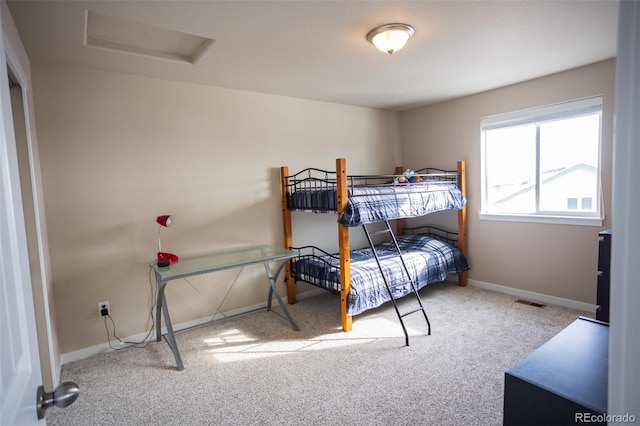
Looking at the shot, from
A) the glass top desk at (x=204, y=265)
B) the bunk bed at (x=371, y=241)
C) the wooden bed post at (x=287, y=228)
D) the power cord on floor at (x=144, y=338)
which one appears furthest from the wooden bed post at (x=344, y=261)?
the power cord on floor at (x=144, y=338)

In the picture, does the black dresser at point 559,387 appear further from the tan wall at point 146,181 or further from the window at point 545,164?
the tan wall at point 146,181

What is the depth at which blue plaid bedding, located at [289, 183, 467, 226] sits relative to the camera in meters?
3.02

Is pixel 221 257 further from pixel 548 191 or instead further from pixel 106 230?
pixel 548 191

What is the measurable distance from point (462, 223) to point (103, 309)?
3980mm

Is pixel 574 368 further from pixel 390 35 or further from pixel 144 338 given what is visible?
pixel 144 338

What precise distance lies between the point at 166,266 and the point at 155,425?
47.5 inches

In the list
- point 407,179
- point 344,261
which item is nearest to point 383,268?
point 344,261

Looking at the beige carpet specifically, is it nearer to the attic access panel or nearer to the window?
the window

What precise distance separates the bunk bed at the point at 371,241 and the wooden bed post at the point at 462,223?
1cm

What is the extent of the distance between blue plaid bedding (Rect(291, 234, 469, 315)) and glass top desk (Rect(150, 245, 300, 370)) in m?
0.43

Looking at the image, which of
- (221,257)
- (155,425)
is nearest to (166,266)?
(221,257)

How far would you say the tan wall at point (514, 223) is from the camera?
317 cm

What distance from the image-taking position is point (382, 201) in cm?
322

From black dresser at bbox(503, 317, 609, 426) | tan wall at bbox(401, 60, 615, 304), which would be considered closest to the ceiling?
tan wall at bbox(401, 60, 615, 304)
